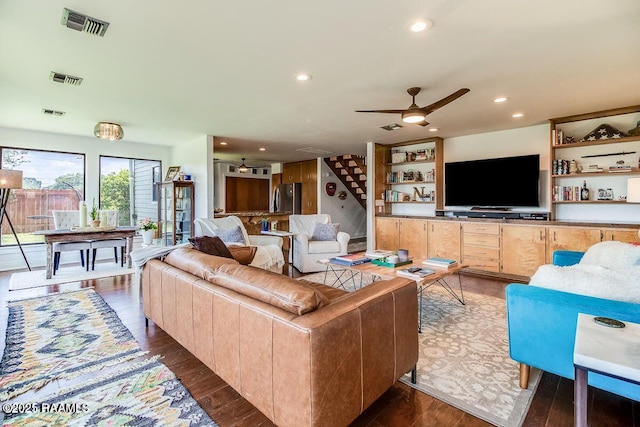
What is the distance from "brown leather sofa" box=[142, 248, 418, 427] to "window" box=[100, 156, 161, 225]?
5629 mm

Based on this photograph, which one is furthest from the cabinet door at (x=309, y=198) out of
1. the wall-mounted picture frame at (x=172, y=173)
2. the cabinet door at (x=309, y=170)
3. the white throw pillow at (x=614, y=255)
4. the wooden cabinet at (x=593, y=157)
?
the white throw pillow at (x=614, y=255)

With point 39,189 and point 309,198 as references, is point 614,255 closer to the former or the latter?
point 309,198

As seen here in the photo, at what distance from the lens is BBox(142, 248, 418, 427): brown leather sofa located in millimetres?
1282

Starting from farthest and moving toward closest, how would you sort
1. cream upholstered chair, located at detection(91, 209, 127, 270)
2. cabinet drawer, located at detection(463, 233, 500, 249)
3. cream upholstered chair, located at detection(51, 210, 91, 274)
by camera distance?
1. cream upholstered chair, located at detection(91, 209, 127, 270)
2. cabinet drawer, located at detection(463, 233, 500, 249)
3. cream upholstered chair, located at detection(51, 210, 91, 274)

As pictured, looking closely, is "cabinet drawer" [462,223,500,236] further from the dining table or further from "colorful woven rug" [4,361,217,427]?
the dining table

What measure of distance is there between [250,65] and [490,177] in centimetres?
431

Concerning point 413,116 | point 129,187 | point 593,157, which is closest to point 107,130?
point 129,187

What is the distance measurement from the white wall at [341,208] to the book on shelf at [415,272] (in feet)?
18.9

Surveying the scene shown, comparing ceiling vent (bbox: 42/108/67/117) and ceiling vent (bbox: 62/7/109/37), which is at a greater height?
ceiling vent (bbox: 42/108/67/117)

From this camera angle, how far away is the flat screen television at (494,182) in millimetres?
4777

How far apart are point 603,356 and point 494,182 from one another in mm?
4817

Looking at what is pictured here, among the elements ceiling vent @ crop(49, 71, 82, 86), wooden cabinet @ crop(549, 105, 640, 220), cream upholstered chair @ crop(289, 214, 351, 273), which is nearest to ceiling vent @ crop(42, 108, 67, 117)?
ceiling vent @ crop(49, 71, 82, 86)

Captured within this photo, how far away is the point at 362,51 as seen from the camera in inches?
98.1

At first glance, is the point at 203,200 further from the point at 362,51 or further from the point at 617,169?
the point at 617,169
